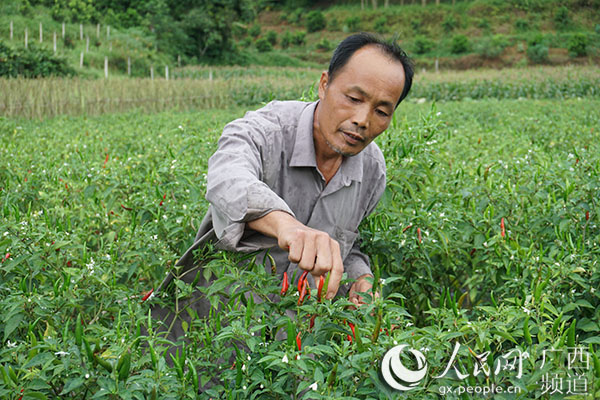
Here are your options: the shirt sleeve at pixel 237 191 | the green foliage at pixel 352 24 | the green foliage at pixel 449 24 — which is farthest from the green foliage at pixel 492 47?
the shirt sleeve at pixel 237 191

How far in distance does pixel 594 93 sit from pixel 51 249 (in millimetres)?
19351

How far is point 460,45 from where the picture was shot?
35.8m

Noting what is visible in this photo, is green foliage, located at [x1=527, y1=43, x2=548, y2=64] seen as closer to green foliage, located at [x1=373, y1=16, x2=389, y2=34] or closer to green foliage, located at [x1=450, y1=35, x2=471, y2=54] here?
green foliage, located at [x1=450, y1=35, x2=471, y2=54]

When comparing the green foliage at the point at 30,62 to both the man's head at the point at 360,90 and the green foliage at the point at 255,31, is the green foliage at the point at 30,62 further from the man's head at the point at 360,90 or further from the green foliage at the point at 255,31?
the green foliage at the point at 255,31

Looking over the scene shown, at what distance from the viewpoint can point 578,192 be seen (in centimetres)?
255

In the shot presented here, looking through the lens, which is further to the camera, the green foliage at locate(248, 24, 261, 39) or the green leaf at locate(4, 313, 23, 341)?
the green foliage at locate(248, 24, 261, 39)

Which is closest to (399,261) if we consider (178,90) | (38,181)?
(38,181)

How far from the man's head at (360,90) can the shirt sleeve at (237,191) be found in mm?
312

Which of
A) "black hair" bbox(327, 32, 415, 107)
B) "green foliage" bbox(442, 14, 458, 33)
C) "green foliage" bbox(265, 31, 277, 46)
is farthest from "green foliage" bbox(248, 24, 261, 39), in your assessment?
"black hair" bbox(327, 32, 415, 107)

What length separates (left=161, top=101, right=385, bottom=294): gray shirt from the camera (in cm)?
171

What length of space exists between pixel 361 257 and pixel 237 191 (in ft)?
3.08

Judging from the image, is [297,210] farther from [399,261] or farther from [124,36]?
[124,36]

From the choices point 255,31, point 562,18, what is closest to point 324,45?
point 255,31

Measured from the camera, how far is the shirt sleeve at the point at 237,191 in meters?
1.54
